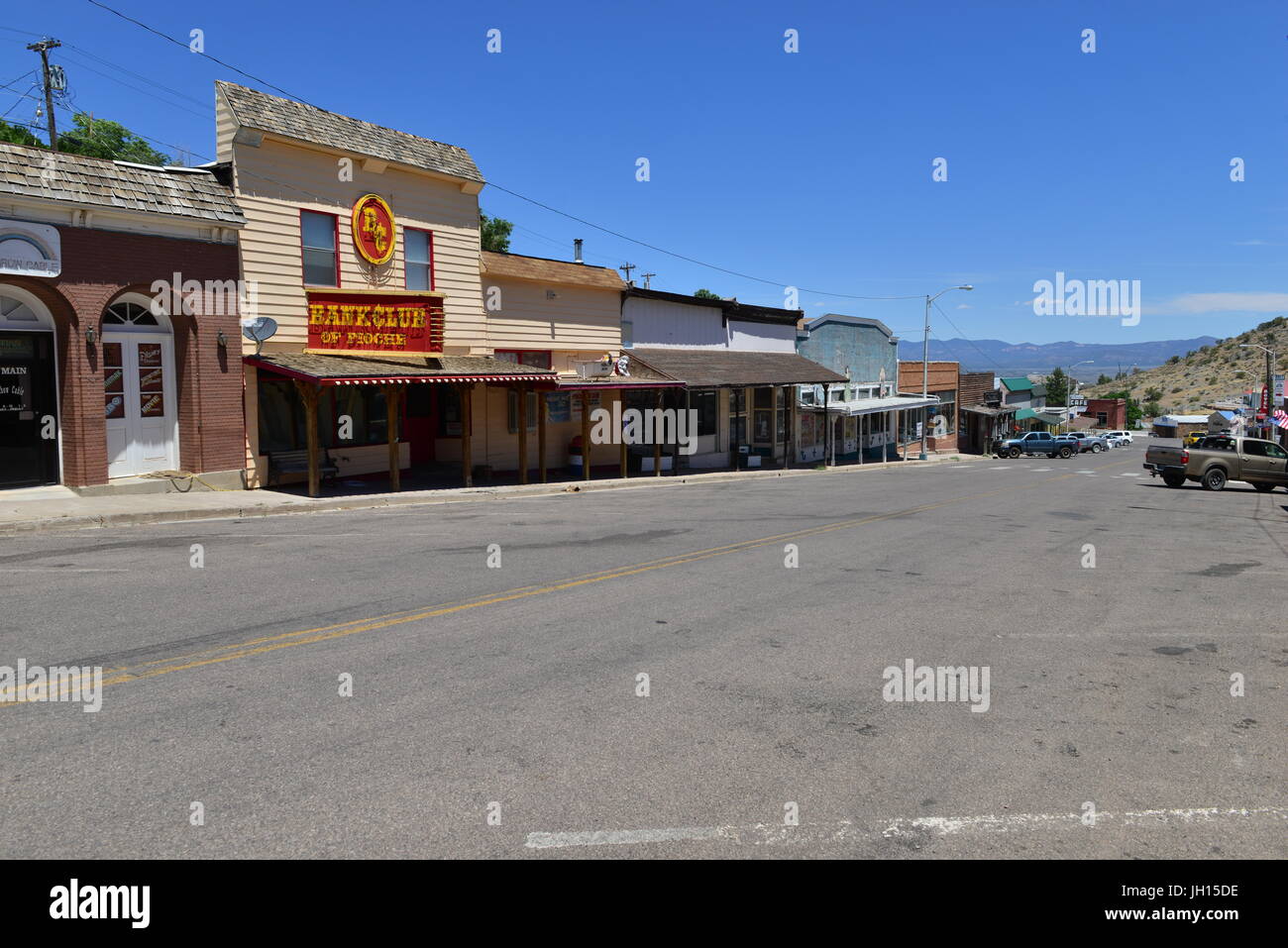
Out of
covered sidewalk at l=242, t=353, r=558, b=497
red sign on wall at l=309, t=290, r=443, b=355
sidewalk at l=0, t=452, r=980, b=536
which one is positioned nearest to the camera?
sidewalk at l=0, t=452, r=980, b=536

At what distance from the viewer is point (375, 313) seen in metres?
21.1

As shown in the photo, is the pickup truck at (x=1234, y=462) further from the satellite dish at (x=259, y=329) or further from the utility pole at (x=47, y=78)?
the utility pole at (x=47, y=78)

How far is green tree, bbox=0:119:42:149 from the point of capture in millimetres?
35469

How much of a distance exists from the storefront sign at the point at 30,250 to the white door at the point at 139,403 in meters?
1.72

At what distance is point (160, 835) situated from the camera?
421cm

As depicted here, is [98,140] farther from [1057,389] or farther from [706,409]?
[1057,389]

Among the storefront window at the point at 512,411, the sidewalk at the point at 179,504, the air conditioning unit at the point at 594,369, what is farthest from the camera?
the air conditioning unit at the point at 594,369

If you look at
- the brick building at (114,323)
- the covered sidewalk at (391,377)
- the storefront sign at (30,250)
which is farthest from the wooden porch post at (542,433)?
the storefront sign at (30,250)

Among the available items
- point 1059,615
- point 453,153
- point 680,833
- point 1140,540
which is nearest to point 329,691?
point 680,833

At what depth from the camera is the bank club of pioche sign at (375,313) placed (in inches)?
799

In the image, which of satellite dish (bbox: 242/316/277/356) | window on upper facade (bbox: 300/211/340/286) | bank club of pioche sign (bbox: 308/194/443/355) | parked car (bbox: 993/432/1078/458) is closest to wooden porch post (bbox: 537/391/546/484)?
bank club of pioche sign (bbox: 308/194/443/355)

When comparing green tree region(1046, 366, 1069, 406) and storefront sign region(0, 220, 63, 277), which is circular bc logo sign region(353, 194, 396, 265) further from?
green tree region(1046, 366, 1069, 406)

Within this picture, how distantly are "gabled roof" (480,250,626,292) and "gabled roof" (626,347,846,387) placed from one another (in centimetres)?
278
